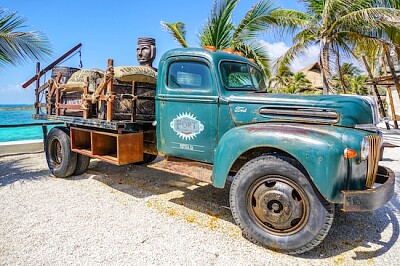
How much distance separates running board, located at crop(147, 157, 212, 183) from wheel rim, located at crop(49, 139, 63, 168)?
2.57 metres

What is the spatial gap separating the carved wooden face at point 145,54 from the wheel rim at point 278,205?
327 centimetres

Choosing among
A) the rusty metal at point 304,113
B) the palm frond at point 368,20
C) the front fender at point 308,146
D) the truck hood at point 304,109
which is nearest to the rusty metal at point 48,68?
the truck hood at point 304,109

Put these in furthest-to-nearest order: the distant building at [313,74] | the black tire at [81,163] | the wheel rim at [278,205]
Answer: the distant building at [313,74], the black tire at [81,163], the wheel rim at [278,205]

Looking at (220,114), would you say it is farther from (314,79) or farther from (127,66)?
(314,79)

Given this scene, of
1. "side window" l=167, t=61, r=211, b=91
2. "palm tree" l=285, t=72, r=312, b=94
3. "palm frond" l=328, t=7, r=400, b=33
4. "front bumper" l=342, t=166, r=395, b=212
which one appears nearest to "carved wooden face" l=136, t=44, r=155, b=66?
"side window" l=167, t=61, r=211, b=91

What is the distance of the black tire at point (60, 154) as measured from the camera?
208 inches

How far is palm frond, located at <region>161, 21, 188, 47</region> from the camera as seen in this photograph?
9117 millimetres

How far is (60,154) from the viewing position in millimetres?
5625

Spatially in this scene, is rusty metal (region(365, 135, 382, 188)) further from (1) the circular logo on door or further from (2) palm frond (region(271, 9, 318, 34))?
(2) palm frond (region(271, 9, 318, 34))

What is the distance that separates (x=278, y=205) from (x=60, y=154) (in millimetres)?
4348

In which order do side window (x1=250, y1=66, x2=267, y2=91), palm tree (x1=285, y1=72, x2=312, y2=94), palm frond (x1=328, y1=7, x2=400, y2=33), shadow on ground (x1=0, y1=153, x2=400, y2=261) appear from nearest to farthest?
shadow on ground (x1=0, y1=153, x2=400, y2=261) < side window (x1=250, y1=66, x2=267, y2=91) < palm frond (x1=328, y1=7, x2=400, y2=33) < palm tree (x1=285, y1=72, x2=312, y2=94)

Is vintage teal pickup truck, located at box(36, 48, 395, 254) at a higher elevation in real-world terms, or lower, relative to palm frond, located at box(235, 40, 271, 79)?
lower

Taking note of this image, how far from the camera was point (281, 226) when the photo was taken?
116 inches

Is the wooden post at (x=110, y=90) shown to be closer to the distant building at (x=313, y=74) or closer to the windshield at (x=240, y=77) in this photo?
the windshield at (x=240, y=77)
